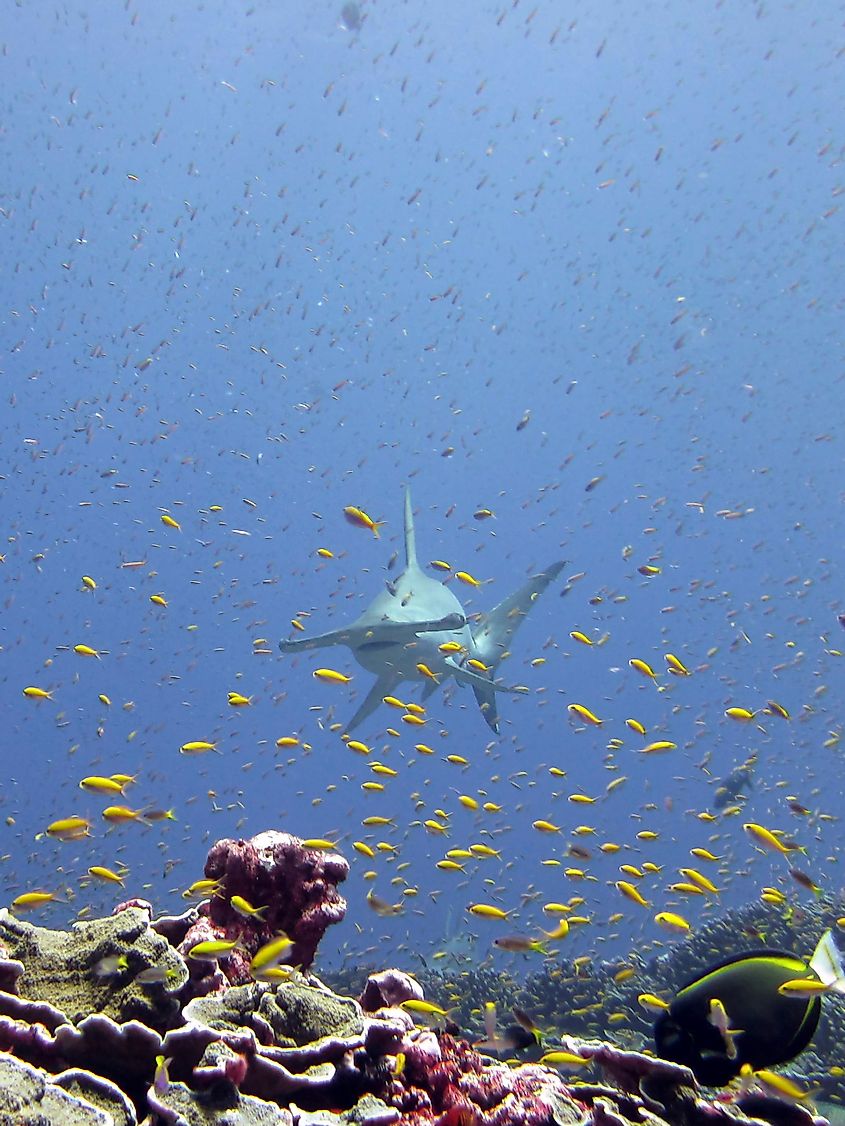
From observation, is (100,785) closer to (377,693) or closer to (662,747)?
(662,747)

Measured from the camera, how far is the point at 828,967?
2.66 meters

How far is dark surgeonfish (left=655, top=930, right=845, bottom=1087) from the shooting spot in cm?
267

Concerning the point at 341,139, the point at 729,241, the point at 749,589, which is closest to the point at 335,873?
the point at 341,139

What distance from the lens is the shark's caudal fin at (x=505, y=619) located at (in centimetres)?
1326

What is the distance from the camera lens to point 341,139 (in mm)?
59375

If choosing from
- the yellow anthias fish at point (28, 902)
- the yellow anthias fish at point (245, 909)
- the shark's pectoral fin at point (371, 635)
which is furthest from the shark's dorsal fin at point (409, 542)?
the yellow anthias fish at point (245, 909)

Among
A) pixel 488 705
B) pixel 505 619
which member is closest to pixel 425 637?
pixel 488 705

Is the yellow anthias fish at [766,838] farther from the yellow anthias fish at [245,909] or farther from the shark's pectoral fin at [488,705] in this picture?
the shark's pectoral fin at [488,705]

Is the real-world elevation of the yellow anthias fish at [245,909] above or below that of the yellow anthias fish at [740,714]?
below

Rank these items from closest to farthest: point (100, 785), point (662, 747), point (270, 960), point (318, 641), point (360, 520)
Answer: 1. point (270, 960)
2. point (100, 785)
3. point (662, 747)
4. point (360, 520)
5. point (318, 641)

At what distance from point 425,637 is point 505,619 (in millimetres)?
2554

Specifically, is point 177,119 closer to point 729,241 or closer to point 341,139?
point 341,139

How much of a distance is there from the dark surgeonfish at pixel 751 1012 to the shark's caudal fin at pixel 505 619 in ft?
34.2

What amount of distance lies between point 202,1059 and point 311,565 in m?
124
